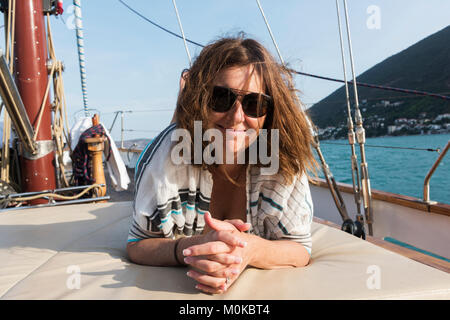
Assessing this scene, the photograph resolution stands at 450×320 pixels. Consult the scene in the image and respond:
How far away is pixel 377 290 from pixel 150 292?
0.53 meters

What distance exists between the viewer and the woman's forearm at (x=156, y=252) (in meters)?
0.85

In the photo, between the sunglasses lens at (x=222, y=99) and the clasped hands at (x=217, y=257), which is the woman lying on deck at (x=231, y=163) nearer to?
the sunglasses lens at (x=222, y=99)

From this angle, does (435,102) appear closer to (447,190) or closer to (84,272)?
(447,190)

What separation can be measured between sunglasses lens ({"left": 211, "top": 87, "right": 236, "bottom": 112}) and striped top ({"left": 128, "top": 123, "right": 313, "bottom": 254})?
18 cm

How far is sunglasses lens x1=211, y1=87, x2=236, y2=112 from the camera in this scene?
0.91m

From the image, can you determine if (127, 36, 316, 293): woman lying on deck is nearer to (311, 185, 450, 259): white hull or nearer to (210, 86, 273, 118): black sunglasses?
(210, 86, 273, 118): black sunglasses

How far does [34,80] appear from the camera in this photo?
2326 millimetres

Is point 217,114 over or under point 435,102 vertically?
under

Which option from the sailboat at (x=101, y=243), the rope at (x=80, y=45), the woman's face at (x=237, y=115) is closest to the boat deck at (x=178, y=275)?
the sailboat at (x=101, y=243)

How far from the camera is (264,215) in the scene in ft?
3.24

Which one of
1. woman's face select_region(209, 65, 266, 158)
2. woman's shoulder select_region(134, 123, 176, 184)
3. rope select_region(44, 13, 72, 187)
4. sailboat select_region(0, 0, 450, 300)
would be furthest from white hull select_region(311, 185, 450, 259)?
rope select_region(44, 13, 72, 187)

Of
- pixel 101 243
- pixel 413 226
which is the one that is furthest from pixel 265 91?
pixel 413 226

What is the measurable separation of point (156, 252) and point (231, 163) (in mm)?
376
